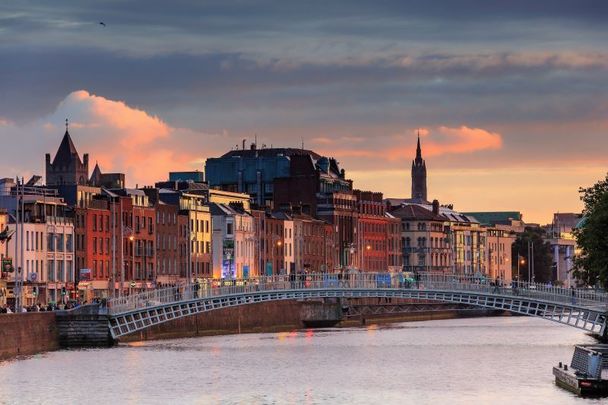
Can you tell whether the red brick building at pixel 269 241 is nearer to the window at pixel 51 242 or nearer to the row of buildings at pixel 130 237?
the row of buildings at pixel 130 237

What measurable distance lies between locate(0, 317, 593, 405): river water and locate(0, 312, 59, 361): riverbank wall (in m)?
1.44

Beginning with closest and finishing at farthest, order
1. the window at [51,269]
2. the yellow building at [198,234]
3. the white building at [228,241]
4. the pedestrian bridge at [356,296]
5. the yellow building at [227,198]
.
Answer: the pedestrian bridge at [356,296], the window at [51,269], the yellow building at [198,234], the white building at [228,241], the yellow building at [227,198]

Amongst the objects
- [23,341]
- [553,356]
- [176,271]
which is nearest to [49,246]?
[176,271]

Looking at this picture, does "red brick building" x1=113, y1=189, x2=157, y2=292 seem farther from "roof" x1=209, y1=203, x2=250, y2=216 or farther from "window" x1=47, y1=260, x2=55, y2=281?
"roof" x1=209, y1=203, x2=250, y2=216

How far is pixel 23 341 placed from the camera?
104 m

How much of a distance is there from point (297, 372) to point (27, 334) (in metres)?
17.2

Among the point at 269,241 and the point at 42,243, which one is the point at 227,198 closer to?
the point at 269,241

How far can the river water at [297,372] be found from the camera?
267 feet

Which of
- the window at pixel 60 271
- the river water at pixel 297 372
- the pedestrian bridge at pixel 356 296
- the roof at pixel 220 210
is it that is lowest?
the river water at pixel 297 372

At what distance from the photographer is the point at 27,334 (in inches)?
4124

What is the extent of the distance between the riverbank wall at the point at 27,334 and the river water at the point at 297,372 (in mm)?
1443

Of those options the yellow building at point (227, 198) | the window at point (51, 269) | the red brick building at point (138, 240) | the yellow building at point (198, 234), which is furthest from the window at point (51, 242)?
the yellow building at point (227, 198)

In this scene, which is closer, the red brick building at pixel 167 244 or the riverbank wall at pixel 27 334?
the riverbank wall at pixel 27 334

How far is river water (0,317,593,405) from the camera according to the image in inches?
3199
